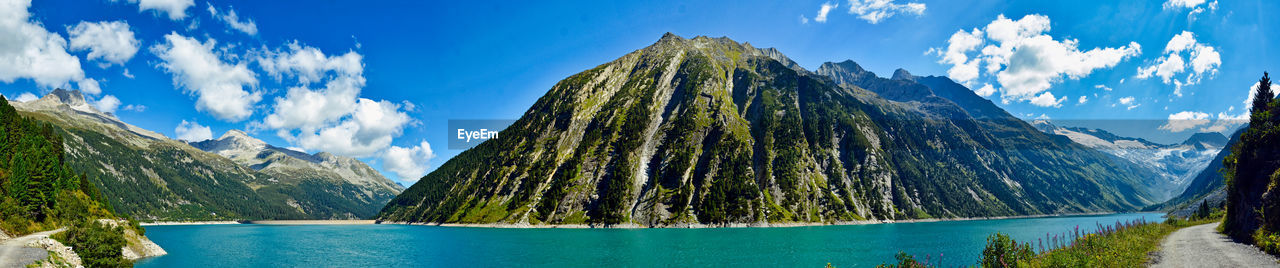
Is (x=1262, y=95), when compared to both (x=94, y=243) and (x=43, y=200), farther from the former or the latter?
(x=43, y=200)

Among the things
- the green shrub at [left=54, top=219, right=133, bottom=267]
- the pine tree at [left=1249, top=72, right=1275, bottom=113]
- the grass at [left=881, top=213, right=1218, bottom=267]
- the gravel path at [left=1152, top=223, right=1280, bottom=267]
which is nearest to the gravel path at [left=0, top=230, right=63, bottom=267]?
the green shrub at [left=54, top=219, right=133, bottom=267]

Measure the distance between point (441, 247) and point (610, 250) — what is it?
115ft

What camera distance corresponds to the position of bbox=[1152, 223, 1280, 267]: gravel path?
3225cm

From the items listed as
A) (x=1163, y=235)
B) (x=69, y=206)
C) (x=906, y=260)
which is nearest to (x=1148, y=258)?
(x=906, y=260)

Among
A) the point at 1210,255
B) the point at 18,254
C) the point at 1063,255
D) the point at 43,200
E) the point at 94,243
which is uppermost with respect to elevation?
the point at 43,200

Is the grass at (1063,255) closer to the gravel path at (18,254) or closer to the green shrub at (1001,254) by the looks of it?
the green shrub at (1001,254)

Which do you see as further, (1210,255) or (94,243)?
(94,243)

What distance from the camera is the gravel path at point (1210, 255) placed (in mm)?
32250

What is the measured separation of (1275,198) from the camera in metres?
39.9

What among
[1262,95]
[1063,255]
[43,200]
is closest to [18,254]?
[43,200]

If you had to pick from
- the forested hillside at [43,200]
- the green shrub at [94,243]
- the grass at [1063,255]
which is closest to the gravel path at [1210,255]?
the grass at [1063,255]

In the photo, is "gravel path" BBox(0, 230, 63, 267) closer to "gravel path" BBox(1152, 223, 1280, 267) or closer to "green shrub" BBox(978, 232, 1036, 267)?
"green shrub" BBox(978, 232, 1036, 267)

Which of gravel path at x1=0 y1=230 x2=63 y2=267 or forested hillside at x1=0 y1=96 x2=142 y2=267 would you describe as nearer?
gravel path at x1=0 y1=230 x2=63 y2=267

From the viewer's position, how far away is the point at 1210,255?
36250mm
